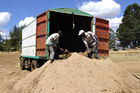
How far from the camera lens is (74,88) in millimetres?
4160

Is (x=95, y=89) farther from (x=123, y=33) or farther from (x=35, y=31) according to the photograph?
(x=123, y=33)

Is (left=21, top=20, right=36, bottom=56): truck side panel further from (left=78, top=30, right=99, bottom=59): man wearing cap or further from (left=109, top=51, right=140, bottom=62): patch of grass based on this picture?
(left=109, top=51, right=140, bottom=62): patch of grass

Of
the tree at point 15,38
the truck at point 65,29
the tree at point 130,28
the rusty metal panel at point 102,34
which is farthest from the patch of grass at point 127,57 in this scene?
the tree at point 15,38

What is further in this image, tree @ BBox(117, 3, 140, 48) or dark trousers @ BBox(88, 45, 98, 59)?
tree @ BBox(117, 3, 140, 48)

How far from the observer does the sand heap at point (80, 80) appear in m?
4.20

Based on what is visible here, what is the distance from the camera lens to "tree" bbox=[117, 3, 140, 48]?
4050 cm

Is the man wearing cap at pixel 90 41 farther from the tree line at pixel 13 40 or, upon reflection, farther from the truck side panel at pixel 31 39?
the tree line at pixel 13 40

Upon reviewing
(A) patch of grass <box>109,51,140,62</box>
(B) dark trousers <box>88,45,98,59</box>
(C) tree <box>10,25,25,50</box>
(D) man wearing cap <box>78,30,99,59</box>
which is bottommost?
(A) patch of grass <box>109,51,140,62</box>

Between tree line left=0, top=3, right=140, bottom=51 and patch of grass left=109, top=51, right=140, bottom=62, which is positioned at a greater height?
tree line left=0, top=3, right=140, bottom=51

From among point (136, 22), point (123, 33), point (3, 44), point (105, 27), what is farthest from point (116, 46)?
point (105, 27)

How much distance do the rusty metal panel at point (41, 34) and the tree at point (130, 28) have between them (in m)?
36.8

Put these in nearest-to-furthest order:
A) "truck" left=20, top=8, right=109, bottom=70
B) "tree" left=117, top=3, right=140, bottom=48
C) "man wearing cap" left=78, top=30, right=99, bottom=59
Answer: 1. "man wearing cap" left=78, top=30, right=99, bottom=59
2. "truck" left=20, top=8, right=109, bottom=70
3. "tree" left=117, top=3, right=140, bottom=48

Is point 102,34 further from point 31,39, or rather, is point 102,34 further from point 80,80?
point 80,80

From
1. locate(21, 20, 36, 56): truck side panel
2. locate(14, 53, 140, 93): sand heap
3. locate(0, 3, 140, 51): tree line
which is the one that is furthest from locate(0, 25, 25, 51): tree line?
locate(14, 53, 140, 93): sand heap
